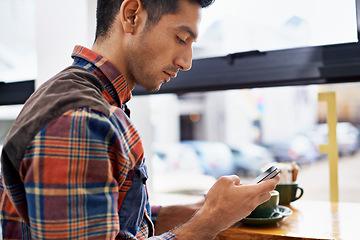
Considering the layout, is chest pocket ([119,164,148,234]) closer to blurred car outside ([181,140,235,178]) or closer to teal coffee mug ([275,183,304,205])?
teal coffee mug ([275,183,304,205])

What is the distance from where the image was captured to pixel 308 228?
3.40ft

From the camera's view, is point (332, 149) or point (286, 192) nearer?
point (286, 192)

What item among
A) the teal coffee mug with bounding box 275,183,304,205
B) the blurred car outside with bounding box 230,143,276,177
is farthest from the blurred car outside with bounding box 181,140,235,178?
the teal coffee mug with bounding box 275,183,304,205

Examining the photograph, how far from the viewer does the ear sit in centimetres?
80

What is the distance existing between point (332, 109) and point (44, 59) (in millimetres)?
1293

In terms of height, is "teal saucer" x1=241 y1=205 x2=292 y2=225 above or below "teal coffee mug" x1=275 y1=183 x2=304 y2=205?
below

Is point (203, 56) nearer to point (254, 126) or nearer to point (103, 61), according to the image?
point (103, 61)

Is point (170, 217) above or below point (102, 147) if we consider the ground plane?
below

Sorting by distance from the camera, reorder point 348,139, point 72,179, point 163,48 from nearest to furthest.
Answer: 1. point 72,179
2. point 163,48
3. point 348,139

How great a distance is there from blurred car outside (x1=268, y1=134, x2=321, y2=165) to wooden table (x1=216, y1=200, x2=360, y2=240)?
7.04m

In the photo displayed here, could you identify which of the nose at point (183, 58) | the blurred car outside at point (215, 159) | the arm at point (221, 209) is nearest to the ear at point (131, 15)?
the nose at point (183, 58)

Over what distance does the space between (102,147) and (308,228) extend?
716 millimetres

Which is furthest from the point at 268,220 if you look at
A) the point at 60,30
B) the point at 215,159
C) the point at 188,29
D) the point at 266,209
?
the point at 215,159

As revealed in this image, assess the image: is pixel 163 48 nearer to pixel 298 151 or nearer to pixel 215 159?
pixel 215 159
